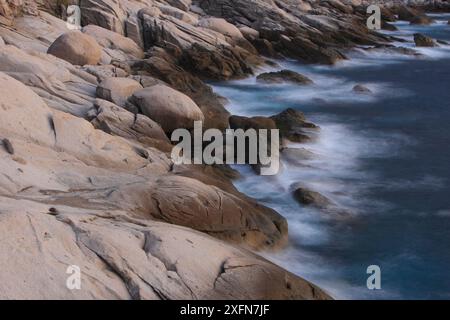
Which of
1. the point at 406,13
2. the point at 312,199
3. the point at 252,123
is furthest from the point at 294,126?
the point at 406,13

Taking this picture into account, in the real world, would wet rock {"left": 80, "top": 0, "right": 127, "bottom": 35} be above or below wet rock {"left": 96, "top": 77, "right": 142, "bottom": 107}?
above

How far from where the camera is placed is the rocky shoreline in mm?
7367

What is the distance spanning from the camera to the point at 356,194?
13852 millimetres

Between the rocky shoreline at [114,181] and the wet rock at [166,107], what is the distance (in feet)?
0.09

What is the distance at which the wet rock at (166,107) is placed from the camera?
48.8ft

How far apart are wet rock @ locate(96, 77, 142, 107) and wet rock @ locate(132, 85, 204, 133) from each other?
0.41 metres

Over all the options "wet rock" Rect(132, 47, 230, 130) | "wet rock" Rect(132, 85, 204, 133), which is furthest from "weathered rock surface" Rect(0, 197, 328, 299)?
"wet rock" Rect(132, 47, 230, 130)

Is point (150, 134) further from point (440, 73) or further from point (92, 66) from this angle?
point (440, 73)

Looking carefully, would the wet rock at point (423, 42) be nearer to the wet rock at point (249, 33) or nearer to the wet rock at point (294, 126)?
the wet rock at point (249, 33)

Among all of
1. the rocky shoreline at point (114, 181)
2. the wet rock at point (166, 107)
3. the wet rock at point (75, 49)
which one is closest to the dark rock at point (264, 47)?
the rocky shoreline at point (114, 181)

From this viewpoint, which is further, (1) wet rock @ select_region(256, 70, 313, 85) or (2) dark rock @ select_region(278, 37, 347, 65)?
(2) dark rock @ select_region(278, 37, 347, 65)

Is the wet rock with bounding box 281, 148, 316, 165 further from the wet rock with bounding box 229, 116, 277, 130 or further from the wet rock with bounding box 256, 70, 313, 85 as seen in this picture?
the wet rock with bounding box 256, 70, 313, 85

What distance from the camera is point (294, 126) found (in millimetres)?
17609

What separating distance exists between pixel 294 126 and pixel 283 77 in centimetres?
713
